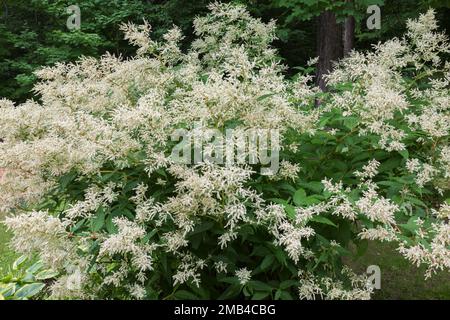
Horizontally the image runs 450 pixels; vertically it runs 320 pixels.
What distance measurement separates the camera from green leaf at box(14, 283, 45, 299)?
14.1 ft

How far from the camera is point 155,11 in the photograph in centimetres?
1300

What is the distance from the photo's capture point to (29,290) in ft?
14.3

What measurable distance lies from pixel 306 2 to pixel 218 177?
5159 millimetres

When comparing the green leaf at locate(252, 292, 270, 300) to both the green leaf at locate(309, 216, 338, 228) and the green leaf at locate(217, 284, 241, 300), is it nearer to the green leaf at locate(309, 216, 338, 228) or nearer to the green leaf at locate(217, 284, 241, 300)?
the green leaf at locate(217, 284, 241, 300)

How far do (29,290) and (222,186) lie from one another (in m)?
2.85

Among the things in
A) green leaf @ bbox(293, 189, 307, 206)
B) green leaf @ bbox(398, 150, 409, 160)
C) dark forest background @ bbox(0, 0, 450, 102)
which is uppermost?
dark forest background @ bbox(0, 0, 450, 102)

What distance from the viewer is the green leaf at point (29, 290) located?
4.30 meters

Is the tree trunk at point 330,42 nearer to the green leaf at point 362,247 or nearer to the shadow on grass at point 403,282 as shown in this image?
the shadow on grass at point 403,282

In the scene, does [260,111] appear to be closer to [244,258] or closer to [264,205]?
[264,205]

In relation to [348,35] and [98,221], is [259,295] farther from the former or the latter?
[348,35]

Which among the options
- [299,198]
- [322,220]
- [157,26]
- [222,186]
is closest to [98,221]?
[222,186]

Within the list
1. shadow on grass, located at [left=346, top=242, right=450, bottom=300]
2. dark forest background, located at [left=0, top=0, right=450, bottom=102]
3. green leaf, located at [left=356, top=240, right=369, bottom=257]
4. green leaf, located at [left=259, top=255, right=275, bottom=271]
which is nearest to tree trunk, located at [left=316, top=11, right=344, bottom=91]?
dark forest background, located at [left=0, top=0, right=450, bottom=102]

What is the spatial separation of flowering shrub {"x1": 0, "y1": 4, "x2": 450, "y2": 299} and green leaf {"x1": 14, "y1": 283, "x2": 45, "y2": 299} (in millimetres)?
1120
